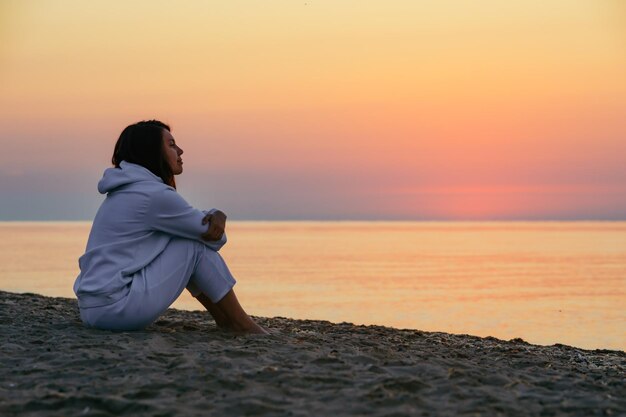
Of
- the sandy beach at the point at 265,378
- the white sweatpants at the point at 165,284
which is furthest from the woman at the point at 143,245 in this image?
the sandy beach at the point at 265,378

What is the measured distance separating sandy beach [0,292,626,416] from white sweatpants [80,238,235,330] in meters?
0.14

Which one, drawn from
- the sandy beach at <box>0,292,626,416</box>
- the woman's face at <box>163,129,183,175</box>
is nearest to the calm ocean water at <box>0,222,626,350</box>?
the sandy beach at <box>0,292,626,416</box>

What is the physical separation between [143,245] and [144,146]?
738 millimetres

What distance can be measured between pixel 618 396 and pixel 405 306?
41.5ft

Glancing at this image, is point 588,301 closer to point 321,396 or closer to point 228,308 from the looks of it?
point 228,308

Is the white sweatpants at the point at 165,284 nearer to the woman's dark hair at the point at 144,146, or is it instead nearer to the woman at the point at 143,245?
the woman at the point at 143,245

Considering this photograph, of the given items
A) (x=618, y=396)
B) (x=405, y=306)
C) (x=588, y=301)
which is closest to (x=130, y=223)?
(x=618, y=396)

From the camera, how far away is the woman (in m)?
6.16

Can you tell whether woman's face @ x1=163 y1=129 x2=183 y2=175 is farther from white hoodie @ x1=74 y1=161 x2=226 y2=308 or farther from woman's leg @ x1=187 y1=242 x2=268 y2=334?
woman's leg @ x1=187 y1=242 x2=268 y2=334

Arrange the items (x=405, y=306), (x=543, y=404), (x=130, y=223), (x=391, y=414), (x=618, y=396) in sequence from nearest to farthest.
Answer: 1. (x=391, y=414)
2. (x=543, y=404)
3. (x=618, y=396)
4. (x=130, y=223)
5. (x=405, y=306)

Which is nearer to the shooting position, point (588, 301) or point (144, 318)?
point (144, 318)

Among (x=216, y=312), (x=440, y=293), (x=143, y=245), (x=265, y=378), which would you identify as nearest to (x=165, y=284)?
(x=143, y=245)

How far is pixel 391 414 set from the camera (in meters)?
4.50

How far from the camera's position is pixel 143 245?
20.5ft
